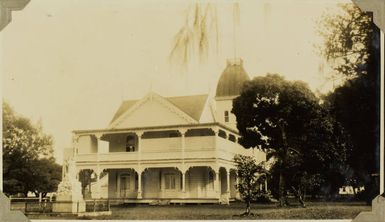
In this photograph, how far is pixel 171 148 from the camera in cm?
1305

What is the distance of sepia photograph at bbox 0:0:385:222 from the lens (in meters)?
11.7

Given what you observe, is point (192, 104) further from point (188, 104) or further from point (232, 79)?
point (232, 79)

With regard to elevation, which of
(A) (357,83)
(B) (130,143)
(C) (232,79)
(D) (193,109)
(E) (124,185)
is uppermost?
(C) (232,79)

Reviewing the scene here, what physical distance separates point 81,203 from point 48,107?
2.16 m

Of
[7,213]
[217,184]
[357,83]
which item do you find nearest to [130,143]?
[217,184]

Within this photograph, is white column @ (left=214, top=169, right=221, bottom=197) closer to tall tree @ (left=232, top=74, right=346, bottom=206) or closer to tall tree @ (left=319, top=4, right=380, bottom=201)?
tall tree @ (left=232, top=74, right=346, bottom=206)

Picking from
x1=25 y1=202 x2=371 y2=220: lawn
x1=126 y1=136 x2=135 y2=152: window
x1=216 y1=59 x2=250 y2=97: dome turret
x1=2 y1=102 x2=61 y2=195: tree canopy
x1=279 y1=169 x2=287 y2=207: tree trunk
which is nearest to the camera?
x1=25 y1=202 x2=371 y2=220: lawn

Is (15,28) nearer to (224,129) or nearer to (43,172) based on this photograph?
(43,172)

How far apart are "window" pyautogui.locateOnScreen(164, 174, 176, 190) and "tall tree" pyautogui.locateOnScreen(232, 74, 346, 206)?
1.90 metres

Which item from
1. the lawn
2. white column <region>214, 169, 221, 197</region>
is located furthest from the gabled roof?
the lawn

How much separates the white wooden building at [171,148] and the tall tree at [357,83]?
1.76 m

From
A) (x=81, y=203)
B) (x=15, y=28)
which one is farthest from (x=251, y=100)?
(x=15, y=28)

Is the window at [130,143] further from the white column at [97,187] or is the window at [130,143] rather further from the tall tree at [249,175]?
the tall tree at [249,175]

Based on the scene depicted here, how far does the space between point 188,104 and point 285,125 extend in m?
2.04
